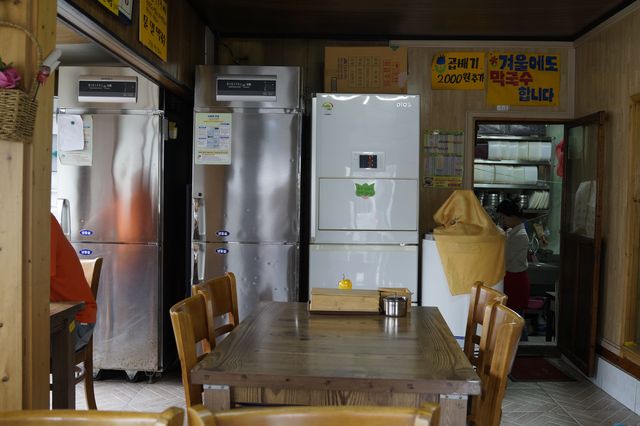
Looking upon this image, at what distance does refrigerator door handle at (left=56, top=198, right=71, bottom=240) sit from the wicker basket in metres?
2.42

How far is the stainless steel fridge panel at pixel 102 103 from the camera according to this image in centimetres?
435

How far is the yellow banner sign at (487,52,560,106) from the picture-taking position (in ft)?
17.5

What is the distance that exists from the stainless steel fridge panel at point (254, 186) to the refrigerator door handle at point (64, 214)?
0.90 m

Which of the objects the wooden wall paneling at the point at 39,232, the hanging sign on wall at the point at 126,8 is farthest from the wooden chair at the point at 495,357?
the hanging sign on wall at the point at 126,8

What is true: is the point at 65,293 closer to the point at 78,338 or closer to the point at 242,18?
the point at 78,338

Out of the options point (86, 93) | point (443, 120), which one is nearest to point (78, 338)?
point (86, 93)

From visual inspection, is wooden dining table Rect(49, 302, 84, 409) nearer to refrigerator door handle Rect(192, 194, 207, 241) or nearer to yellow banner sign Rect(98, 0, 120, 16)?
yellow banner sign Rect(98, 0, 120, 16)

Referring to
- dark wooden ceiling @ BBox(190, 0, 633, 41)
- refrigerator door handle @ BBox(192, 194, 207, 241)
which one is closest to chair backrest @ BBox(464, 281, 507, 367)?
refrigerator door handle @ BBox(192, 194, 207, 241)

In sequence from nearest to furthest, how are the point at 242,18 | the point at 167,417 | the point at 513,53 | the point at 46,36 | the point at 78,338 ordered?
the point at 167,417, the point at 46,36, the point at 78,338, the point at 242,18, the point at 513,53

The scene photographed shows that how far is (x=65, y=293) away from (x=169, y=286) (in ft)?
5.22

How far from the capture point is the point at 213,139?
4.53 meters

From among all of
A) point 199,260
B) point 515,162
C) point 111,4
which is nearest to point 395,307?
point 111,4

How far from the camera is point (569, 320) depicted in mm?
5176

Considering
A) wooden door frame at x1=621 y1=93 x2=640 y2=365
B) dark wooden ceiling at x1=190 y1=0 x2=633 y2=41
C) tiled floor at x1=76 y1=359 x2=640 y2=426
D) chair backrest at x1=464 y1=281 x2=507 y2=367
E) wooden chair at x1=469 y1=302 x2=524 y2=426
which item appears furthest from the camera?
dark wooden ceiling at x1=190 y1=0 x2=633 y2=41
